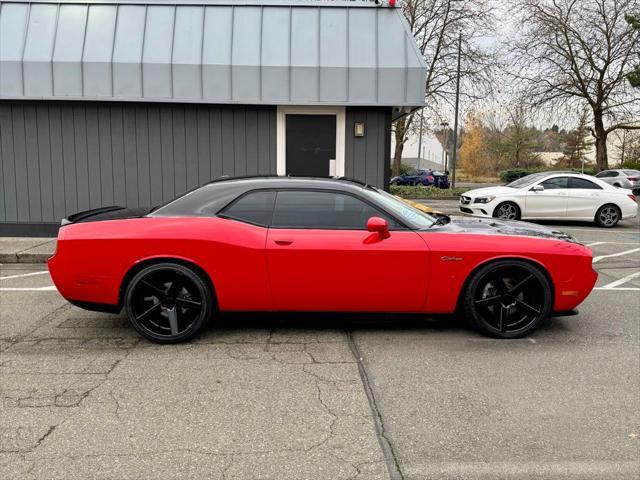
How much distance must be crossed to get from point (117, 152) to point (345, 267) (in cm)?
705

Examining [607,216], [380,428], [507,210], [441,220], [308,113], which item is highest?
[308,113]

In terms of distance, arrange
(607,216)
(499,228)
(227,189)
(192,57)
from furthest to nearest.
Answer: (607,216), (192,57), (499,228), (227,189)

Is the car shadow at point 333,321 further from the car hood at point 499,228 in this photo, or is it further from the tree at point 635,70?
the tree at point 635,70

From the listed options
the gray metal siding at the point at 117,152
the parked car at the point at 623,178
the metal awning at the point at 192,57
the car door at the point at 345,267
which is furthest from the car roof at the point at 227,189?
the parked car at the point at 623,178

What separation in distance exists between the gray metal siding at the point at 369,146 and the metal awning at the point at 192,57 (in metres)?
0.40

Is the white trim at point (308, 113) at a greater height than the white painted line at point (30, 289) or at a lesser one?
greater

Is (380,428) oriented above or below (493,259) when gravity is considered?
below

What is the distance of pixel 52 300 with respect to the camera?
6.12 meters

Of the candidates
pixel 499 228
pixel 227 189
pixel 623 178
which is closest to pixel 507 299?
pixel 499 228

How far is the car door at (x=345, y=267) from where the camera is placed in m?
4.57

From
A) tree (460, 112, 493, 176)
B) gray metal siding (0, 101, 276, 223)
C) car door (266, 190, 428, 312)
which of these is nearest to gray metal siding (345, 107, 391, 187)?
gray metal siding (0, 101, 276, 223)

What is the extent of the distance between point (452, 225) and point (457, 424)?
2.22 m

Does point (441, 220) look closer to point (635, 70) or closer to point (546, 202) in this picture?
point (546, 202)

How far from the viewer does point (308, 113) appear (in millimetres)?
9992
